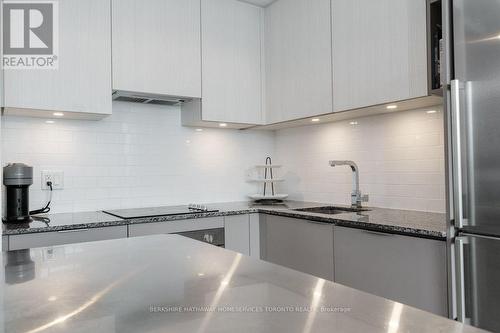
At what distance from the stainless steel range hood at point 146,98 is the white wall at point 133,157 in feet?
0.33

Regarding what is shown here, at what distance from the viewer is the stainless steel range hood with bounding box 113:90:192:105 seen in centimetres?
270

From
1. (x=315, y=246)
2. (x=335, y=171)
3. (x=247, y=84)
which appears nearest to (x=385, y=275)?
(x=315, y=246)

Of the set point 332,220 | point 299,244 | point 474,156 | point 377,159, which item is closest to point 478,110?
point 474,156

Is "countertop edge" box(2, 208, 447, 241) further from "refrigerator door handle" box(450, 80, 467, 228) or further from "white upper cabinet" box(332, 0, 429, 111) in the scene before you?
"white upper cabinet" box(332, 0, 429, 111)

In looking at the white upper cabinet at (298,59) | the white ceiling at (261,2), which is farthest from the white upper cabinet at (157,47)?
the white upper cabinet at (298,59)

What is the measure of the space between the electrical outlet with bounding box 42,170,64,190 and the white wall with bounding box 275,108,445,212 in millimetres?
1858

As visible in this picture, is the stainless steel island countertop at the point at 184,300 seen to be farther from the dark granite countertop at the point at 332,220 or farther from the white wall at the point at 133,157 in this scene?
the white wall at the point at 133,157

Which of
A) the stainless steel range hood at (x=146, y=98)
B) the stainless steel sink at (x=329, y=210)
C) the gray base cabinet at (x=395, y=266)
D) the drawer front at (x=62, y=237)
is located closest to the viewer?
the gray base cabinet at (x=395, y=266)

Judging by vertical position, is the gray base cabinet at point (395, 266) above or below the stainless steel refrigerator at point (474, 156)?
below

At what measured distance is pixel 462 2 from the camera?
170 cm

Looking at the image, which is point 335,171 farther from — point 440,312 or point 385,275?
point 440,312

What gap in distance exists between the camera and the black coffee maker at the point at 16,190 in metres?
2.30

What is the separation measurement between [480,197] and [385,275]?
64 cm

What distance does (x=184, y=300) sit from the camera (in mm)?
761
